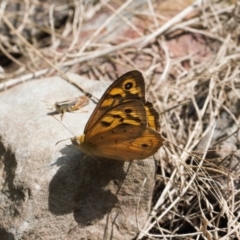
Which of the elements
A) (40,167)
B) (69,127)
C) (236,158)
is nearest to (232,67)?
(236,158)

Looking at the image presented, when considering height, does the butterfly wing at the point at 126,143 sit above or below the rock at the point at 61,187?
above

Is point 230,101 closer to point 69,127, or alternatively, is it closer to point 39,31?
point 69,127

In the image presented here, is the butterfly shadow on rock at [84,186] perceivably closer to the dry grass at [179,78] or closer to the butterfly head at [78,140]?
the butterfly head at [78,140]

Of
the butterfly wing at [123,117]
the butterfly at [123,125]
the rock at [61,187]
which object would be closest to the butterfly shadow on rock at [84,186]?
the rock at [61,187]

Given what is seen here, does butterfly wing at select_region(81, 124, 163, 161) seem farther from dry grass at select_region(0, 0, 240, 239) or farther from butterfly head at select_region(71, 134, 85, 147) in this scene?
dry grass at select_region(0, 0, 240, 239)

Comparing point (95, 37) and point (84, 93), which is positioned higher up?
point (95, 37)
